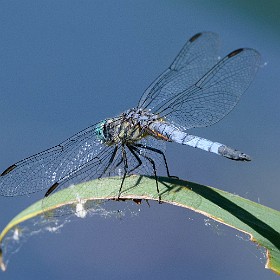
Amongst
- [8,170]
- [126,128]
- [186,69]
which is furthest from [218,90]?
[8,170]

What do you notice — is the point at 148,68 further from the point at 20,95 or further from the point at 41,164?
the point at 41,164

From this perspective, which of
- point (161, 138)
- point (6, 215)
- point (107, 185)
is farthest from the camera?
point (6, 215)

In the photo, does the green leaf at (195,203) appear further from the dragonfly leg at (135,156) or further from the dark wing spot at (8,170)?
the dark wing spot at (8,170)

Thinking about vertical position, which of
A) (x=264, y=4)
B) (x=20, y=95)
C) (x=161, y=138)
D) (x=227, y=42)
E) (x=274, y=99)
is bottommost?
(x=161, y=138)

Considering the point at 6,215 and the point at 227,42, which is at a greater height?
the point at 227,42

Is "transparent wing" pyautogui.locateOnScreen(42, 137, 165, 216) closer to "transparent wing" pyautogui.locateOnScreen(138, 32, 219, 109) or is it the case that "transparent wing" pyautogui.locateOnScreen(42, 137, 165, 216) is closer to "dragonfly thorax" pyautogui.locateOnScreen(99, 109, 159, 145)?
"dragonfly thorax" pyautogui.locateOnScreen(99, 109, 159, 145)

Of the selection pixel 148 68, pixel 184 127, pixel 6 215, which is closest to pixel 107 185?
pixel 184 127

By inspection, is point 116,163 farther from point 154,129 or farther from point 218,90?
point 218,90
